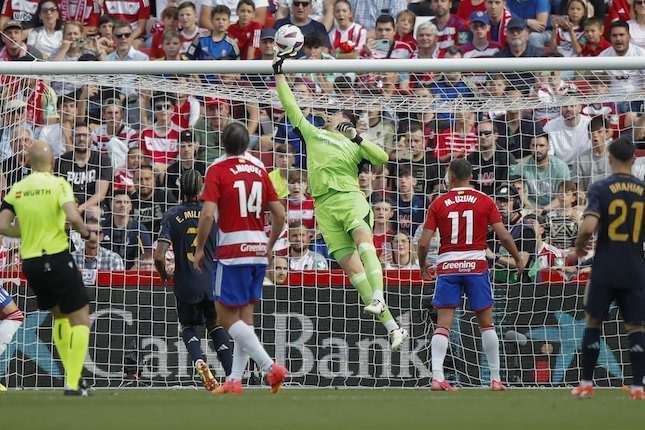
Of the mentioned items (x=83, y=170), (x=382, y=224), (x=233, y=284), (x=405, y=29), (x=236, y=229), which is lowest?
(x=233, y=284)

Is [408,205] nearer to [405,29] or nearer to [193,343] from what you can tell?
[193,343]

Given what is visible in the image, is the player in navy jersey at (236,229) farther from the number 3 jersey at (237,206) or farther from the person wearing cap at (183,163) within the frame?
the person wearing cap at (183,163)

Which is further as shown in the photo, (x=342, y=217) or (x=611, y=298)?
(x=342, y=217)

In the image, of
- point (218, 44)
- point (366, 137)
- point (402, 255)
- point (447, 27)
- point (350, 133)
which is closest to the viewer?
point (350, 133)

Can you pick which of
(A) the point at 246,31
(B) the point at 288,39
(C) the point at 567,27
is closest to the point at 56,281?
(B) the point at 288,39

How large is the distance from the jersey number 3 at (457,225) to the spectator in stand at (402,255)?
2589 mm

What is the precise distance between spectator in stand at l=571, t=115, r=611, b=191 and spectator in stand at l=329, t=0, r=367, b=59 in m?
4.45

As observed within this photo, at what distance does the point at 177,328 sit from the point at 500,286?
375cm

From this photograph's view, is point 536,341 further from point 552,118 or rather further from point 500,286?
point 552,118

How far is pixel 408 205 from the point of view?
625 inches

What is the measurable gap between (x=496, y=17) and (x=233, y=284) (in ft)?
31.7

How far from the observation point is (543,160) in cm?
1579

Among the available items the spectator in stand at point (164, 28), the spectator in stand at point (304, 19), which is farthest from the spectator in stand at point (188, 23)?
the spectator in stand at point (304, 19)

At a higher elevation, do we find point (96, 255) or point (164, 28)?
point (164, 28)
